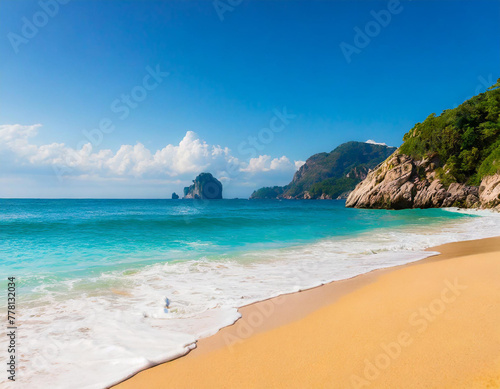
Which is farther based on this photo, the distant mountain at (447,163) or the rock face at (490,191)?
the distant mountain at (447,163)

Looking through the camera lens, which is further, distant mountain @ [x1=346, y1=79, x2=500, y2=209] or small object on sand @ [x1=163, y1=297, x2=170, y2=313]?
distant mountain @ [x1=346, y1=79, x2=500, y2=209]

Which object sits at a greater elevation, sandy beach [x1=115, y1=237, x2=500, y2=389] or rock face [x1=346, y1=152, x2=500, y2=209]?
rock face [x1=346, y1=152, x2=500, y2=209]

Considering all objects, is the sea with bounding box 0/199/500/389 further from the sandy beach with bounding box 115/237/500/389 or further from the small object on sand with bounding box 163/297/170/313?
the sandy beach with bounding box 115/237/500/389

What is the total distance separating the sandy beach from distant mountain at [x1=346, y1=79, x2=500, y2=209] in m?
42.6

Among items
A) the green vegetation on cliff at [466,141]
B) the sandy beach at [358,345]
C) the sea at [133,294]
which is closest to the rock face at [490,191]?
the green vegetation on cliff at [466,141]

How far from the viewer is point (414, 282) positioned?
6168mm

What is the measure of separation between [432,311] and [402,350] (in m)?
1.54

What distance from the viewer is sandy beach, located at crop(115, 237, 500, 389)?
9.34 ft

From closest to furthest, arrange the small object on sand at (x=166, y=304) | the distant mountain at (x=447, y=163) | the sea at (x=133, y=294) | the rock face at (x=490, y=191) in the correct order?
the sea at (x=133, y=294)
the small object on sand at (x=166, y=304)
the rock face at (x=490, y=191)
the distant mountain at (x=447, y=163)

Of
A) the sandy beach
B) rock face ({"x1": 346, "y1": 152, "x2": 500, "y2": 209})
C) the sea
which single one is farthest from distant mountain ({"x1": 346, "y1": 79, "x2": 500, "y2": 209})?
the sandy beach

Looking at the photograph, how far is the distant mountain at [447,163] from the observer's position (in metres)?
41.8

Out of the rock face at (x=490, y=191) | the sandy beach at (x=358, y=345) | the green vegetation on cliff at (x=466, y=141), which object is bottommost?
the sandy beach at (x=358, y=345)

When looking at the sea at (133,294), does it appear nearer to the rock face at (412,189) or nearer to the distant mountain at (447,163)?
the rock face at (412,189)

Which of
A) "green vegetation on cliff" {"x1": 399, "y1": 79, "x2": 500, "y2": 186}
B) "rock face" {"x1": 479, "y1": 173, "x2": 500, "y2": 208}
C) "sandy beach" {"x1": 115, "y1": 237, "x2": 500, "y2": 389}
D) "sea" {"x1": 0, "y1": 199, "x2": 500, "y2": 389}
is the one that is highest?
"green vegetation on cliff" {"x1": 399, "y1": 79, "x2": 500, "y2": 186}
